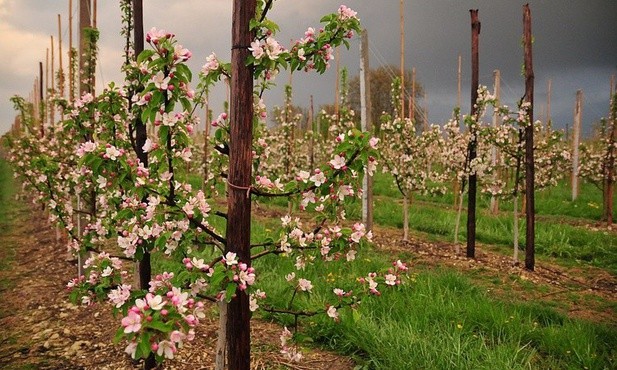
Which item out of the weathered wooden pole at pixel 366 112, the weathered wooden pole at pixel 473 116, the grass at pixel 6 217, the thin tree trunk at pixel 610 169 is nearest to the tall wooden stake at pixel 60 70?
the grass at pixel 6 217

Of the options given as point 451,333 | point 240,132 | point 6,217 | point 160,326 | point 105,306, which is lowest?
point 105,306

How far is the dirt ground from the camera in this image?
371cm

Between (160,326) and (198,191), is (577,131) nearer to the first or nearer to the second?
(198,191)

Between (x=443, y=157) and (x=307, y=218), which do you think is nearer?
(x=443, y=157)

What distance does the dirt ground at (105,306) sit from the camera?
146 inches

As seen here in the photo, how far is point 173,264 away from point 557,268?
6639mm

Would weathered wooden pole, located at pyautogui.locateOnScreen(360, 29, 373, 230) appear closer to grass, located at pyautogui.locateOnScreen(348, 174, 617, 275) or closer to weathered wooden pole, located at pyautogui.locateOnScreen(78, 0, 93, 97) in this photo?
grass, located at pyautogui.locateOnScreen(348, 174, 617, 275)

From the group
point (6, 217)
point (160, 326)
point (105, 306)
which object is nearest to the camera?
point (160, 326)

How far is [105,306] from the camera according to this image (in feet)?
16.4

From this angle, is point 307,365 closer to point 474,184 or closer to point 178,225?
point 178,225

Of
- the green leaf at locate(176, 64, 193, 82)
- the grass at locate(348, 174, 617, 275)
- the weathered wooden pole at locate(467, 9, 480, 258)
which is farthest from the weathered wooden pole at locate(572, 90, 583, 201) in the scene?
the green leaf at locate(176, 64, 193, 82)

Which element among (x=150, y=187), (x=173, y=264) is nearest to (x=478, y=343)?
(x=150, y=187)

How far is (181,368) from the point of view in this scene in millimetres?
3527

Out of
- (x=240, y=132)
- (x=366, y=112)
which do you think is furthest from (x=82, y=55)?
(x=366, y=112)
